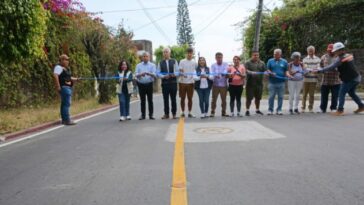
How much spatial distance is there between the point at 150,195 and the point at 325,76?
9146 mm

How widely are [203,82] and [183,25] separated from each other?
57.9m

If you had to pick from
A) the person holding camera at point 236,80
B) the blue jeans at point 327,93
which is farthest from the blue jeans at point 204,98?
the blue jeans at point 327,93

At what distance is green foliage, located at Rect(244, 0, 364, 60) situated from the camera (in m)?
23.6

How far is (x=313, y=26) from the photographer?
2514 centimetres

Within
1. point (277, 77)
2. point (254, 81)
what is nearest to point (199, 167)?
point (254, 81)

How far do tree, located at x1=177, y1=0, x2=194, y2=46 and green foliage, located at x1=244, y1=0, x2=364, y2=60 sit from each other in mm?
39720

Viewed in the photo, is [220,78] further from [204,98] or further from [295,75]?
[295,75]

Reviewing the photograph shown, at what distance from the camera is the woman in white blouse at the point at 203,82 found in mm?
11984

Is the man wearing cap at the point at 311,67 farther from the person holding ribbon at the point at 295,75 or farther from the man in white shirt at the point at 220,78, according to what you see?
the man in white shirt at the point at 220,78

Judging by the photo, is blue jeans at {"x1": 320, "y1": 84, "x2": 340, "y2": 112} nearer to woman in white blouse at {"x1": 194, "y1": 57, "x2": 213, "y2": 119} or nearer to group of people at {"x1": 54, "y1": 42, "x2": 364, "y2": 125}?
group of people at {"x1": 54, "y1": 42, "x2": 364, "y2": 125}

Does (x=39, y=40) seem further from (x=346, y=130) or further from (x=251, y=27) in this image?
(x=251, y=27)

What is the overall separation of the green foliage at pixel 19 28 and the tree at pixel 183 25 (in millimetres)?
57312

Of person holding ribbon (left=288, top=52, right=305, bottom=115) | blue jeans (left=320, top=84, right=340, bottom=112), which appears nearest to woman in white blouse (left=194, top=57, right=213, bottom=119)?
person holding ribbon (left=288, top=52, right=305, bottom=115)

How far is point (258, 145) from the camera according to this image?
275 inches
